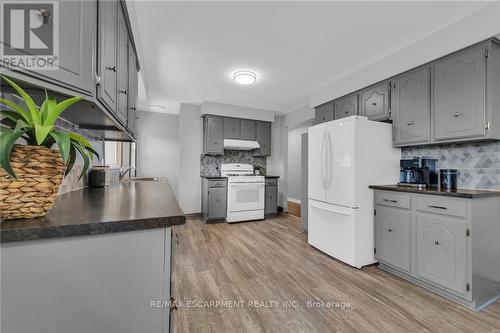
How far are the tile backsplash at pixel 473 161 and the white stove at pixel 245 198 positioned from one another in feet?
9.78

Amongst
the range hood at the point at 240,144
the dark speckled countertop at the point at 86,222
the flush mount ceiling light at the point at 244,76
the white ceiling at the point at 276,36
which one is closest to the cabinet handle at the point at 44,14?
the dark speckled countertop at the point at 86,222

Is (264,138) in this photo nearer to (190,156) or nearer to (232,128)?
(232,128)

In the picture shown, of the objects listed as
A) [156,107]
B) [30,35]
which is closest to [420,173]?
[30,35]

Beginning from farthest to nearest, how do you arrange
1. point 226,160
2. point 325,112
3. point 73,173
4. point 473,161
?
point 226,160 < point 325,112 < point 473,161 < point 73,173

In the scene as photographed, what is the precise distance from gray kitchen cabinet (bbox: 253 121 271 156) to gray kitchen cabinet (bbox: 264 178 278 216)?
729mm

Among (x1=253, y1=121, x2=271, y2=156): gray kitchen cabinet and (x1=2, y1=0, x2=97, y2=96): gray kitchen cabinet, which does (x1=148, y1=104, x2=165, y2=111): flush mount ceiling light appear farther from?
(x1=2, y1=0, x2=97, y2=96): gray kitchen cabinet

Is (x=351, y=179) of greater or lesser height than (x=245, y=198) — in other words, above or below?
above

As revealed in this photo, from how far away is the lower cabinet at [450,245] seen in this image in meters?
1.82

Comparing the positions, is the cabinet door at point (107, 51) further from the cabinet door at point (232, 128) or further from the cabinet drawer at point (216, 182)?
the cabinet door at point (232, 128)

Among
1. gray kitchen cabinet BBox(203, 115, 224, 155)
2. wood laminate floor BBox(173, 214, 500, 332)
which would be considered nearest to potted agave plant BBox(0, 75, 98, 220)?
wood laminate floor BBox(173, 214, 500, 332)

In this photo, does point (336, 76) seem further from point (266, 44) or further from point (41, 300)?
point (41, 300)

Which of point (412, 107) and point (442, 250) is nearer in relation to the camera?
point (442, 250)

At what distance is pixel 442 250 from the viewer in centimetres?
198

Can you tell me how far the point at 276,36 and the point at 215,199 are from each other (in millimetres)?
3112
